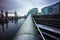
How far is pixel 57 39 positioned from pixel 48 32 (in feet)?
1.38

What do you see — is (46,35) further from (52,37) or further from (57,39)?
(57,39)

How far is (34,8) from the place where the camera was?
1076 centimetres

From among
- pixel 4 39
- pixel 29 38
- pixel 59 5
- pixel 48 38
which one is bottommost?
pixel 4 39

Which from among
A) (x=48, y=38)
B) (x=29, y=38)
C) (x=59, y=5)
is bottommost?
(x=48, y=38)

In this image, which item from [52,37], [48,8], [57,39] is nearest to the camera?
[57,39]

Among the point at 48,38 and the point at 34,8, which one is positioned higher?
the point at 34,8

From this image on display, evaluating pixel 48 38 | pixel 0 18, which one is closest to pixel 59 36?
pixel 48 38

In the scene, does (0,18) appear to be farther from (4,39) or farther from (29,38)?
(29,38)

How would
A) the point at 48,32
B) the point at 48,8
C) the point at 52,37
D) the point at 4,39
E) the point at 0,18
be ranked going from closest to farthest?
1. the point at 52,37
2. the point at 48,32
3. the point at 4,39
4. the point at 0,18
5. the point at 48,8

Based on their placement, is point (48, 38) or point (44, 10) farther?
point (44, 10)

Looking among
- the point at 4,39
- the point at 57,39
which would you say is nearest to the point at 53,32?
the point at 57,39

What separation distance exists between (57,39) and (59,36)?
0.12 metres

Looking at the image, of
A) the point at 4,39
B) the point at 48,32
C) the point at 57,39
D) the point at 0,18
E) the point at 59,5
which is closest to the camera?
the point at 57,39

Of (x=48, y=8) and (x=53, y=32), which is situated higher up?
(x=48, y=8)
